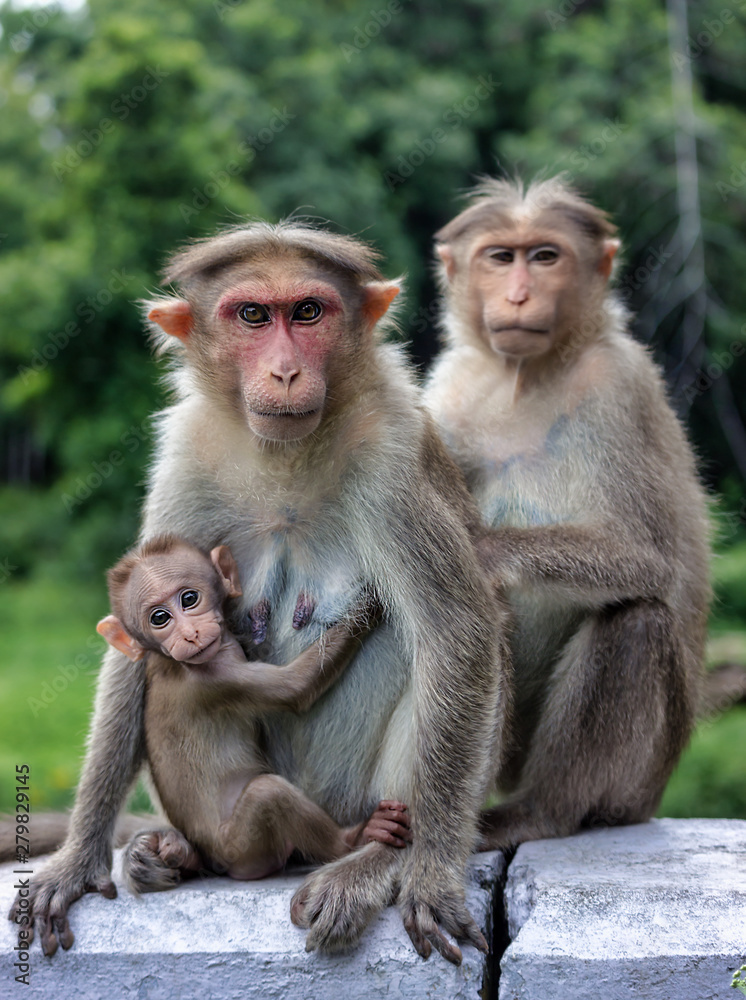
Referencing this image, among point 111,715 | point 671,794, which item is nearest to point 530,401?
point 111,715

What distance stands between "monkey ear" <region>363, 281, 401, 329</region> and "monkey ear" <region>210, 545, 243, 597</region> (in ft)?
3.09

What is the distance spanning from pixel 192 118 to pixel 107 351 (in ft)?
11.1

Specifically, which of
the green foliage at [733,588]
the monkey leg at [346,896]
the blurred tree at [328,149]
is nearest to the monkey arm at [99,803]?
the monkey leg at [346,896]

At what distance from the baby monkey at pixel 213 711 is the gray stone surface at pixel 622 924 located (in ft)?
1.78

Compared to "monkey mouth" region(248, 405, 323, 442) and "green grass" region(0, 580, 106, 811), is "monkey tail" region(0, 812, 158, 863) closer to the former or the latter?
"monkey mouth" region(248, 405, 323, 442)

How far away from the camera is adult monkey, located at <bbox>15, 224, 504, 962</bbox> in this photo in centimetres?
357

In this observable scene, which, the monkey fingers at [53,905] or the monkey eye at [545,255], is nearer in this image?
the monkey fingers at [53,905]

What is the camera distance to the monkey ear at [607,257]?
5156 millimetres

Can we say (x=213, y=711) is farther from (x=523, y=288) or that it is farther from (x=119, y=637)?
(x=523, y=288)

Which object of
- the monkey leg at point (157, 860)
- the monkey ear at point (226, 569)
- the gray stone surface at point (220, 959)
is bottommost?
the gray stone surface at point (220, 959)

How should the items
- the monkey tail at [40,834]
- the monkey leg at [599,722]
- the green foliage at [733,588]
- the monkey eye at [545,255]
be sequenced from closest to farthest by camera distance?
1. the monkey leg at [599,722]
2. the monkey tail at [40,834]
3. the monkey eye at [545,255]
4. the green foliage at [733,588]

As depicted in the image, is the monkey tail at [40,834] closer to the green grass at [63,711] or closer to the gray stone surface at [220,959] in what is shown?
the green grass at [63,711]

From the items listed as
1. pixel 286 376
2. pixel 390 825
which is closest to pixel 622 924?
pixel 390 825

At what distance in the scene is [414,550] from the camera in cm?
370
